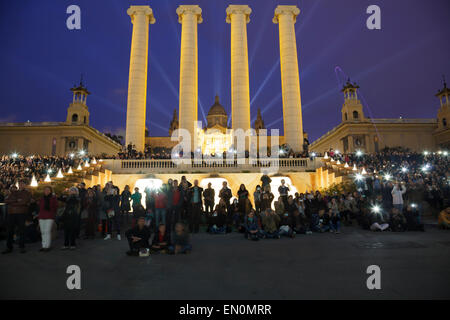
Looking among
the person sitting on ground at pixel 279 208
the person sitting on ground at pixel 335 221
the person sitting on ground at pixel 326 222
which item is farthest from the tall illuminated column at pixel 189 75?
the person sitting on ground at pixel 335 221

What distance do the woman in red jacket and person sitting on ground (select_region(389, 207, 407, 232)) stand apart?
11954 mm

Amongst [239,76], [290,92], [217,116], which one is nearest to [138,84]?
[239,76]

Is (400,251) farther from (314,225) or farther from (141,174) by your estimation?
(141,174)

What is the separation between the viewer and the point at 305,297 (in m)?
3.90

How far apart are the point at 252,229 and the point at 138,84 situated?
2862cm

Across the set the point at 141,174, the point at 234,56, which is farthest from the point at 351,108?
the point at 141,174

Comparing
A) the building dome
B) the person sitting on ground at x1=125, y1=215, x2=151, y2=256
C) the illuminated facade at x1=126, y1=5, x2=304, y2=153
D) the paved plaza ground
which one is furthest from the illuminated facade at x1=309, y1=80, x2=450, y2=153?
the person sitting on ground at x1=125, y1=215, x2=151, y2=256

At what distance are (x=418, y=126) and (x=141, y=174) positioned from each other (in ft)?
191

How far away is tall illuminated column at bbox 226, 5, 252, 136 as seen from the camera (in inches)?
1268

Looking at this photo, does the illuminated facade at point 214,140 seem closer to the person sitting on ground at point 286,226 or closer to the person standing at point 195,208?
the person standing at point 195,208

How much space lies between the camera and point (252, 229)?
9.16 m

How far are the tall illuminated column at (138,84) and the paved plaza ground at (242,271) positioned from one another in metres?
25.5

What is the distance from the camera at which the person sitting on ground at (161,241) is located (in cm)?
728
